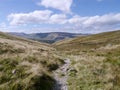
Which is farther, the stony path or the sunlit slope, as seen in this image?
the sunlit slope

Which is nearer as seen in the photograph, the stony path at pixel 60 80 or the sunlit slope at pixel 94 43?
the stony path at pixel 60 80

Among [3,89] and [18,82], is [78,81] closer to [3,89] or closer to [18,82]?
[18,82]

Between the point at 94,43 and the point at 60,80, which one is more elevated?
the point at 60,80

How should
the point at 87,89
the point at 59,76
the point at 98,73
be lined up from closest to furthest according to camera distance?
the point at 87,89, the point at 98,73, the point at 59,76

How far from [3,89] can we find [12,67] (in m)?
4.12

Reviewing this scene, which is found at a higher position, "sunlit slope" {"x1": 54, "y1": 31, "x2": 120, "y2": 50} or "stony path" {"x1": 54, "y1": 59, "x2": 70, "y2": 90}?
"stony path" {"x1": 54, "y1": 59, "x2": 70, "y2": 90}

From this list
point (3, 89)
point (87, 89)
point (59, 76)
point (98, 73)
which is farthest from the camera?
point (59, 76)

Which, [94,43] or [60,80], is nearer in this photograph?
[60,80]

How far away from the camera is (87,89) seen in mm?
14055

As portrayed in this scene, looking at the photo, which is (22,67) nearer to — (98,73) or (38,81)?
(38,81)

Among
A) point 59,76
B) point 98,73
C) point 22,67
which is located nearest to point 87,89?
point 98,73

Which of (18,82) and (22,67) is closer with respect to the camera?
(18,82)

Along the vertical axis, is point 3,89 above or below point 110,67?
below

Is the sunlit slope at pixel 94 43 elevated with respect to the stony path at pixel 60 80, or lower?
lower
